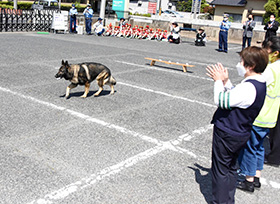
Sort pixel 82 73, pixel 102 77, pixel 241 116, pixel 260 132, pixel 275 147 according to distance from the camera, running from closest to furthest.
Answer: pixel 241 116 → pixel 260 132 → pixel 275 147 → pixel 82 73 → pixel 102 77

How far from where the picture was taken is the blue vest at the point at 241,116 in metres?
3.09

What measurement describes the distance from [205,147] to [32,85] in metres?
4.87

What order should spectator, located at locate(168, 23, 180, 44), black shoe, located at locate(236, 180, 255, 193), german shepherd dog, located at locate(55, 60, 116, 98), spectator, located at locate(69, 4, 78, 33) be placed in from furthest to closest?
spectator, located at locate(69, 4, 78, 33) < spectator, located at locate(168, 23, 180, 44) < german shepherd dog, located at locate(55, 60, 116, 98) < black shoe, located at locate(236, 180, 255, 193)

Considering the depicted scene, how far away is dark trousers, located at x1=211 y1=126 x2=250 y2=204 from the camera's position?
10.5 feet

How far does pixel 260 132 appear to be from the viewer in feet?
12.5

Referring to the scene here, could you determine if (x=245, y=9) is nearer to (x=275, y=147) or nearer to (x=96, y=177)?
(x=275, y=147)

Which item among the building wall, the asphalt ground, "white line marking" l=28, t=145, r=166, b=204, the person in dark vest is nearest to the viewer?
the person in dark vest

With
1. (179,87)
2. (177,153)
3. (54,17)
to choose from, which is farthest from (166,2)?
(177,153)

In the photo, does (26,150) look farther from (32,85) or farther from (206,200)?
(32,85)

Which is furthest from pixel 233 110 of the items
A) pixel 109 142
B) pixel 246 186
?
pixel 109 142

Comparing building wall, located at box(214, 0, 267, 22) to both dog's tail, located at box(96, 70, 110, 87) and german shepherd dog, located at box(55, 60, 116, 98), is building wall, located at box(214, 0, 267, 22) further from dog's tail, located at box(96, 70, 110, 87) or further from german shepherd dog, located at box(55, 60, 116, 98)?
german shepherd dog, located at box(55, 60, 116, 98)

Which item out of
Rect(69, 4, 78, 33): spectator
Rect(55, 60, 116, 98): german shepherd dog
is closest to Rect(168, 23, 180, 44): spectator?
Rect(69, 4, 78, 33): spectator

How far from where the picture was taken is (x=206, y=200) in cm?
370

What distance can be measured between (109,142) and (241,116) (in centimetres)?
247
